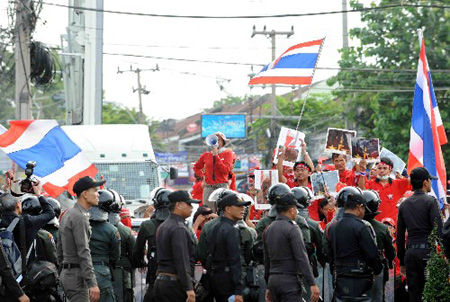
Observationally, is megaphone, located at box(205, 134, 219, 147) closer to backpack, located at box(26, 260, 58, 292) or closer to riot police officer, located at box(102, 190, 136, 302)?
riot police officer, located at box(102, 190, 136, 302)

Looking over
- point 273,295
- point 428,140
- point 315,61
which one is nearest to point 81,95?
point 315,61

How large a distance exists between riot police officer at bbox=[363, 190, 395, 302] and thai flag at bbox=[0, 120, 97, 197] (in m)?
4.42

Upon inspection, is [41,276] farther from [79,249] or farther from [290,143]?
[290,143]

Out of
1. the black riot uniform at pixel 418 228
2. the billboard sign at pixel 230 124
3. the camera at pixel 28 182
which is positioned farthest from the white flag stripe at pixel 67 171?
the billboard sign at pixel 230 124

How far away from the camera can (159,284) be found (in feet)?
31.1

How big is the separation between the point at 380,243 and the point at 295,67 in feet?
16.8

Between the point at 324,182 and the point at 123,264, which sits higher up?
the point at 324,182

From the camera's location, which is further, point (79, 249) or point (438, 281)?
point (79, 249)

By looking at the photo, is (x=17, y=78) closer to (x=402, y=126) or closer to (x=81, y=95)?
(x=81, y=95)

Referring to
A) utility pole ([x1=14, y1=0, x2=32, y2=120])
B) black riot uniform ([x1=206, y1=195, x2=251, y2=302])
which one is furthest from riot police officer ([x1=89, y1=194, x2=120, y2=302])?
utility pole ([x1=14, y1=0, x2=32, y2=120])

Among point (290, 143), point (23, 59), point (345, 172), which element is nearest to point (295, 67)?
point (290, 143)

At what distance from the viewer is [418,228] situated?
1114cm

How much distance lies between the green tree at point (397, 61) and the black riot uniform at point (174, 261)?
23949 mm

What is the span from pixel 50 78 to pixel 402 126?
14.7 meters
